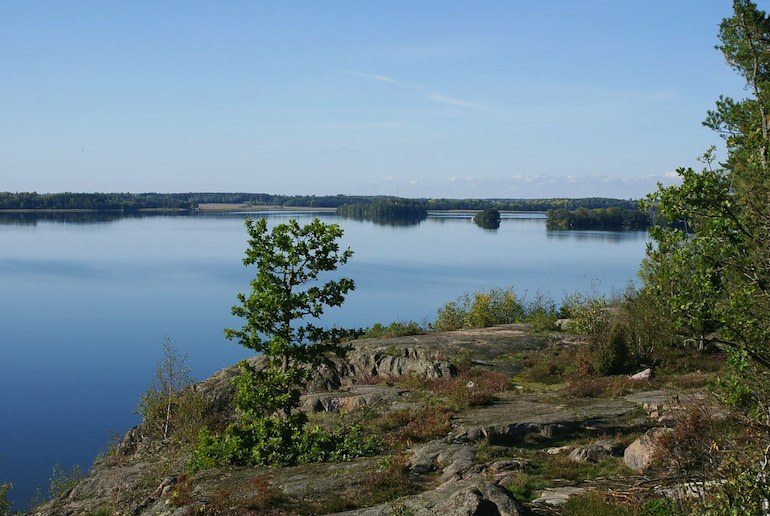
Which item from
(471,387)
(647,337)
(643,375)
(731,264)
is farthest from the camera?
(647,337)

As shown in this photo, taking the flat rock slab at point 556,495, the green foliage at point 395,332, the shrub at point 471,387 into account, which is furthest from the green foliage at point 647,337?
the flat rock slab at point 556,495

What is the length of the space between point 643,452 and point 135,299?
75.7 m

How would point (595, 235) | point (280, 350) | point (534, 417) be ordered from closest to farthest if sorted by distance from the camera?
point (280, 350), point (534, 417), point (595, 235)

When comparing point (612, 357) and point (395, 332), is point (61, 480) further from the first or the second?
point (612, 357)

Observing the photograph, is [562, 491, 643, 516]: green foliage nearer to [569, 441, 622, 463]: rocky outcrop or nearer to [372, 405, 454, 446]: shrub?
[569, 441, 622, 463]: rocky outcrop

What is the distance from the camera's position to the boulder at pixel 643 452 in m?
13.7

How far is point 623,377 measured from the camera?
84.1 feet

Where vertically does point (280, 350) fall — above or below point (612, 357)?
above

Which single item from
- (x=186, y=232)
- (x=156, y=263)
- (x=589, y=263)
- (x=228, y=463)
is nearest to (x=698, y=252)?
(x=228, y=463)

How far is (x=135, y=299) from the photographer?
80.5 m

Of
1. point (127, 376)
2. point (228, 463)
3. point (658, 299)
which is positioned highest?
point (658, 299)

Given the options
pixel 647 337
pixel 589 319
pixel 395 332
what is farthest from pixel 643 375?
pixel 395 332

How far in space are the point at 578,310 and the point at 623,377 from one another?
29.6ft

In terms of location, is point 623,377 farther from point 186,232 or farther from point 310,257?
point 186,232
